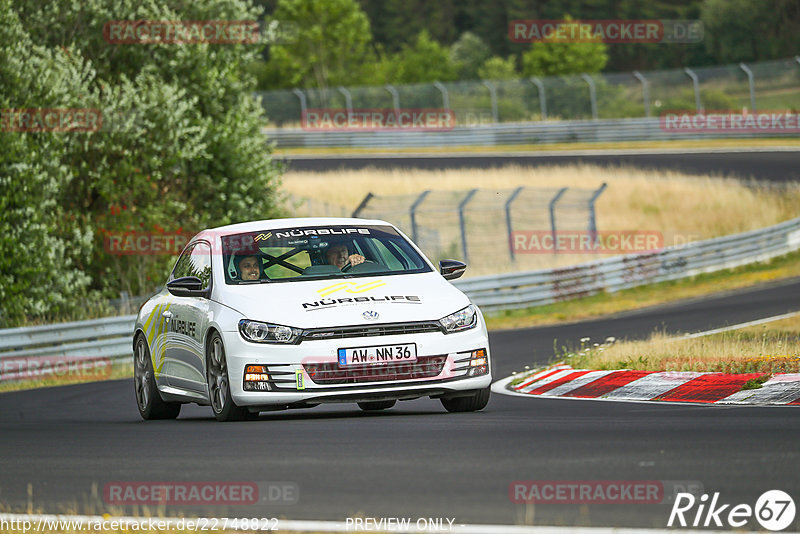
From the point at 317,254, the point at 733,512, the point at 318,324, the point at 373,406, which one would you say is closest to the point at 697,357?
the point at 373,406

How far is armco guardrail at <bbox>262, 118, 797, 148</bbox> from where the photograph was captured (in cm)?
5138

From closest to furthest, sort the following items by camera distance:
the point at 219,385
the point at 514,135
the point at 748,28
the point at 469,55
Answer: the point at 219,385 → the point at 514,135 → the point at 748,28 → the point at 469,55

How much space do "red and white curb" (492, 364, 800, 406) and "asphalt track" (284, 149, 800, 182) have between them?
29.6m

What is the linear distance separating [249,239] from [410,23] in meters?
96.5

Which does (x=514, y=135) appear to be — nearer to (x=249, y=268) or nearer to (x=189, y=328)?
(x=189, y=328)

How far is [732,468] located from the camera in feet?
22.5

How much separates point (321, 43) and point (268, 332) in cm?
7073

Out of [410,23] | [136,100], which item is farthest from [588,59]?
[136,100]

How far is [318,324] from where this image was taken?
387 inches

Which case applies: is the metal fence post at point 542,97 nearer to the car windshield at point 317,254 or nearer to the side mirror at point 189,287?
the car windshield at point 317,254

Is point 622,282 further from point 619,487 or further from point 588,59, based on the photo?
point 588,59

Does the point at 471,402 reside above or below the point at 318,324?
below

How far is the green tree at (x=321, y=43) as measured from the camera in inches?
3066

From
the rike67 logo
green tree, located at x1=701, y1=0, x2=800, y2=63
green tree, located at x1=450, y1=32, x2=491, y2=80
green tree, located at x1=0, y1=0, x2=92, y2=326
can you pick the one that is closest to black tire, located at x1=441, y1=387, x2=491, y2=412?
the rike67 logo
